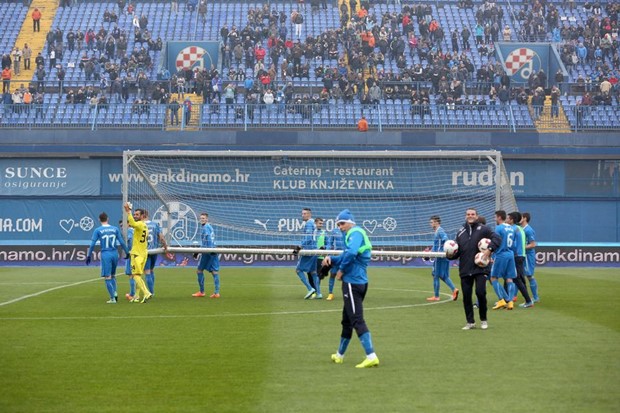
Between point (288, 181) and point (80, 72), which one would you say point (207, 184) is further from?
point (80, 72)

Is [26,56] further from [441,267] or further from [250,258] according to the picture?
[441,267]

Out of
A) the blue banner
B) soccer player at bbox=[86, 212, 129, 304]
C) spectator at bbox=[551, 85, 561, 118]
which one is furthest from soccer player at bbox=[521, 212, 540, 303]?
the blue banner

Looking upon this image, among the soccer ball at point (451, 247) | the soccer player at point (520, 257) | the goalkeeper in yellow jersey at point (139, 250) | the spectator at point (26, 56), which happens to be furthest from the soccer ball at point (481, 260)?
Result: the spectator at point (26, 56)

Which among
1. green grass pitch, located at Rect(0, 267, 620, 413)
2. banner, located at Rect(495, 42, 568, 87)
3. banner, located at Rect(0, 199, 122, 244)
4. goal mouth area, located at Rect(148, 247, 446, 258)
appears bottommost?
green grass pitch, located at Rect(0, 267, 620, 413)

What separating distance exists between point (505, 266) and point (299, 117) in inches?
907

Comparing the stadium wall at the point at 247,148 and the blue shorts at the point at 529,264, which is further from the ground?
the stadium wall at the point at 247,148

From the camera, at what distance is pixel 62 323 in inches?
741

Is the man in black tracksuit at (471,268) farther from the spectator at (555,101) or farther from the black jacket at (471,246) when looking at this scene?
the spectator at (555,101)

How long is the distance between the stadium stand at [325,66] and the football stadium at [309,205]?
0.48 ft

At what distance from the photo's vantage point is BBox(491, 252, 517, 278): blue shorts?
72.1 feet

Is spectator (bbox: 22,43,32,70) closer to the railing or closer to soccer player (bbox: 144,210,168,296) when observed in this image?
the railing

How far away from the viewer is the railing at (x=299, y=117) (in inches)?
1725

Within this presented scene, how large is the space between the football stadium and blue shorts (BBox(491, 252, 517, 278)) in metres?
0.03

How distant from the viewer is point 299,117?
44.0 metres
